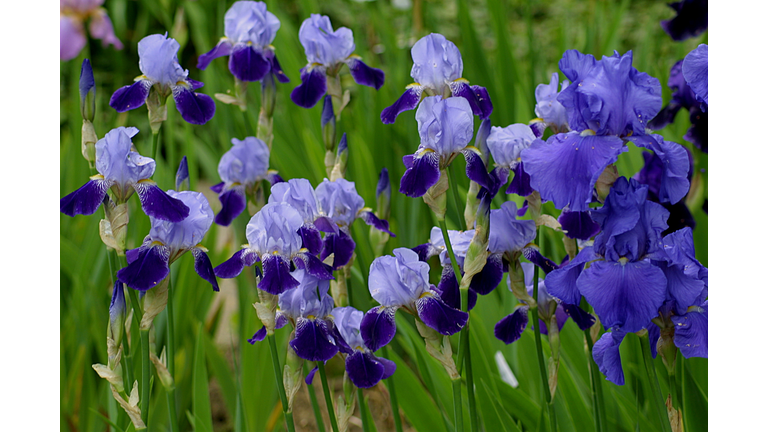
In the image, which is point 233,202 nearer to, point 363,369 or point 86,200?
point 86,200

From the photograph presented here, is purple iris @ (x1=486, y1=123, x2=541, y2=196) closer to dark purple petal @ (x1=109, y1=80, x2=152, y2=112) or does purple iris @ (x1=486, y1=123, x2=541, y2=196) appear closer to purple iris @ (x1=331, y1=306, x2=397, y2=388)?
purple iris @ (x1=331, y1=306, x2=397, y2=388)

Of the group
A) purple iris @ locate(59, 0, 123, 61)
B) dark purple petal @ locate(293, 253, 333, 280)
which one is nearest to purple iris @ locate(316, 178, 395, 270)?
dark purple petal @ locate(293, 253, 333, 280)

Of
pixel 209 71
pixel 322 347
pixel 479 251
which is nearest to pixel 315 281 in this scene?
pixel 322 347

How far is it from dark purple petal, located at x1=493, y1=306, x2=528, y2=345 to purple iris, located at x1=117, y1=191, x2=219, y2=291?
407 mm

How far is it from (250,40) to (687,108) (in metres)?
0.99

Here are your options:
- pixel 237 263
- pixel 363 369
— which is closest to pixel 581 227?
pixel 363 369

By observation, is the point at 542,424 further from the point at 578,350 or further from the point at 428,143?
the point at 428,143

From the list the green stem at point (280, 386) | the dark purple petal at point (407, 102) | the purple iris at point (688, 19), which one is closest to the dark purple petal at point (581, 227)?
the dark purple petal at point (407, 102)

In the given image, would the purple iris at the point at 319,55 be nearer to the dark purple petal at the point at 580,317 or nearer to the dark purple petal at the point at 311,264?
the dark purple petal at the point at 311,264

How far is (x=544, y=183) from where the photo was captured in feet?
1.95

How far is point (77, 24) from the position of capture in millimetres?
2252

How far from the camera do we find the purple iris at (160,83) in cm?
87

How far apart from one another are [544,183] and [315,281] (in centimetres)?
31

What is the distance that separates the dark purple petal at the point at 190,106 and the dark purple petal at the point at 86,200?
8.6 inches
